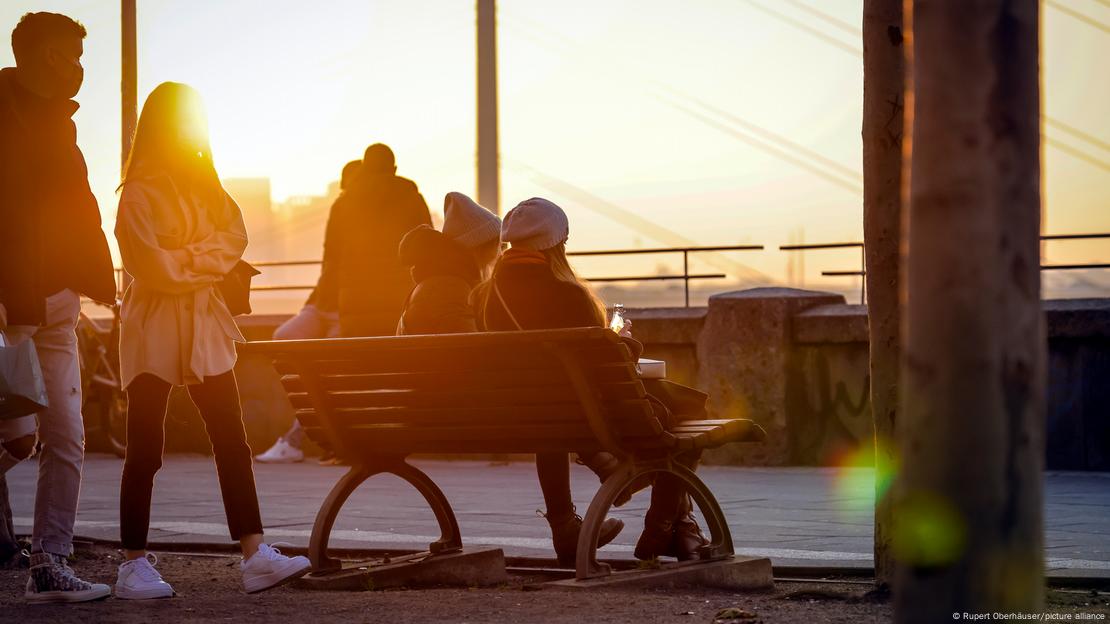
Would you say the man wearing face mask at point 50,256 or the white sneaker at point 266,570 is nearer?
the man wearing face mask at point 50,256

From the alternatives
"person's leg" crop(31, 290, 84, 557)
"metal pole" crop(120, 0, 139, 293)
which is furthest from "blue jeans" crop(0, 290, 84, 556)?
"metal pole" crop(120, 0, 139, 293)

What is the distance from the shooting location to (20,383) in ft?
16.9

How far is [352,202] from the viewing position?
11320 millimetres

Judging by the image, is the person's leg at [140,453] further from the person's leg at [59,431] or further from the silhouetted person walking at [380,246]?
the silhouetted person walking at [380,246]

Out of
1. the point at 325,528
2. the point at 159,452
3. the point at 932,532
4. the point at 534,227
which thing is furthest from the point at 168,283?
the point at 932,532

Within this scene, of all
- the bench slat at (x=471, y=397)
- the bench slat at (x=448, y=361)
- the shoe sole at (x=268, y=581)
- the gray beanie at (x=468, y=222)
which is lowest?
the shoe sole at (x=268, y=581)

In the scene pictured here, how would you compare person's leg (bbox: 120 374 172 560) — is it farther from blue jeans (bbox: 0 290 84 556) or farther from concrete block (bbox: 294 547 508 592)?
concrete block (bbox: 294 547 508 592)

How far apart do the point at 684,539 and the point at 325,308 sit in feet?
23.1

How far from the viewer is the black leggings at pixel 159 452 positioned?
5.67 meters

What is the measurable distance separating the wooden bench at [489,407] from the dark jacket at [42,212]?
0.69 meters

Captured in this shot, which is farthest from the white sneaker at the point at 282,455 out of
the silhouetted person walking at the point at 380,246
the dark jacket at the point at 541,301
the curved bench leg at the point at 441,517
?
the dark jacket at the point at 541,301

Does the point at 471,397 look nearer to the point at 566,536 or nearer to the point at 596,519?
the point at 596,519

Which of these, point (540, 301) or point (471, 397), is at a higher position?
point (540, 301)

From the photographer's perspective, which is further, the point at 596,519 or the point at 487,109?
the point at 487,109
